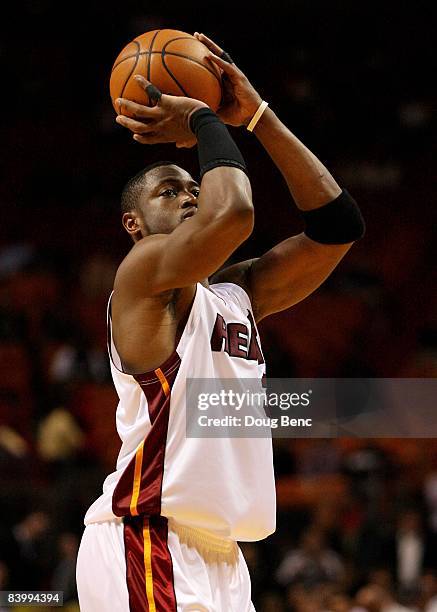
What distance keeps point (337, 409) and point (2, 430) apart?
3011 mm

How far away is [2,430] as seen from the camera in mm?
9117

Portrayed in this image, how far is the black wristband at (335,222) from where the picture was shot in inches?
155

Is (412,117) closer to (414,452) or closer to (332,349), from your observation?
(332,349)

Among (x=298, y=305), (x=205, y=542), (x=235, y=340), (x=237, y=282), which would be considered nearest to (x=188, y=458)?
(x=205, y=542)

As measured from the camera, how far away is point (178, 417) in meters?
3.46

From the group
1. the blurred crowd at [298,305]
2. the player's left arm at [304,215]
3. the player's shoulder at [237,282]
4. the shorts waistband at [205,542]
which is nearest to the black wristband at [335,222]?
the player's left arm at [304,215]

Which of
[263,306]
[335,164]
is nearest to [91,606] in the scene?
[263,306]

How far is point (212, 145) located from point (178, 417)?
93 cm

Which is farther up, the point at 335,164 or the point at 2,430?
the point at 335,164

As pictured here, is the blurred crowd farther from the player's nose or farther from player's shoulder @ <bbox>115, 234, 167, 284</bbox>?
player's shoulder @ <bbox>115, 234, 167, 284</bbox>

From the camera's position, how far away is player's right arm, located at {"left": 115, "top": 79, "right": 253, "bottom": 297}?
3.30 meters

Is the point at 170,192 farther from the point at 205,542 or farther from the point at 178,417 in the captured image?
the point at 205,542

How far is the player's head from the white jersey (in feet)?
1.05

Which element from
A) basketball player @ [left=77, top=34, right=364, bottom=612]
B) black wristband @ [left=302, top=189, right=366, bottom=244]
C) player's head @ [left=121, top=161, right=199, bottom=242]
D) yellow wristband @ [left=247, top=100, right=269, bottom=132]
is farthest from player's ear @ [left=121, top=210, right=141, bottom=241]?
black wristband @ [left=302, top=189, right=366, bottom=244]
